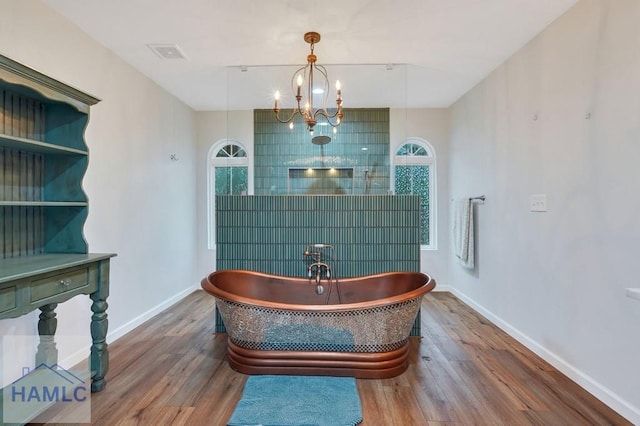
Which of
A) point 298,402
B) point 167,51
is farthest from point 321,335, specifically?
point 167,51

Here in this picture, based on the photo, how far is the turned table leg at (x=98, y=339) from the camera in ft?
6.79

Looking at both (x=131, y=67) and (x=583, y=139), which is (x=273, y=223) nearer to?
(x=131, y=67)

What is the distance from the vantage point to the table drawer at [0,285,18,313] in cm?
148

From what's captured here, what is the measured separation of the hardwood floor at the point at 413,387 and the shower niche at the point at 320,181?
63.3 inches

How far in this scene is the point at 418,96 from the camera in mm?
4133

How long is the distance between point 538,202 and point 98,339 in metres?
3.43

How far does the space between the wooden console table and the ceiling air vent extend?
1886 millimetres

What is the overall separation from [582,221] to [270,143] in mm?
2852

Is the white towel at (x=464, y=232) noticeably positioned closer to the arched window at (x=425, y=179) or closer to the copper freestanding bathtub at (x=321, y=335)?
the arched window at (x=425, y=179)

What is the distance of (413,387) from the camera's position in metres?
2.20

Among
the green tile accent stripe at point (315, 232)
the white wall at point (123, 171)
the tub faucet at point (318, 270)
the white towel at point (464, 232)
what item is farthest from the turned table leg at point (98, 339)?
the white towel at point (464, 232)

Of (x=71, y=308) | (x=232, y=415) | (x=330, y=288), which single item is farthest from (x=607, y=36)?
(x=71, y=308)

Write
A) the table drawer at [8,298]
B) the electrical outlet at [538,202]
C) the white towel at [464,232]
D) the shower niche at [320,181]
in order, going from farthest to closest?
the white towel at [464,232]
the shower niche at [320,181]
the electrical outlet at [538,202]
the table drawer at [8,298]

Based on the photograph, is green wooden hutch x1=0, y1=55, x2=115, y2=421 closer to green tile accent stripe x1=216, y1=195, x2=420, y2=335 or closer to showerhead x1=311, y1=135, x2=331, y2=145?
green tile accent stripe x1=216, y1=195, x2=420, y2=335
